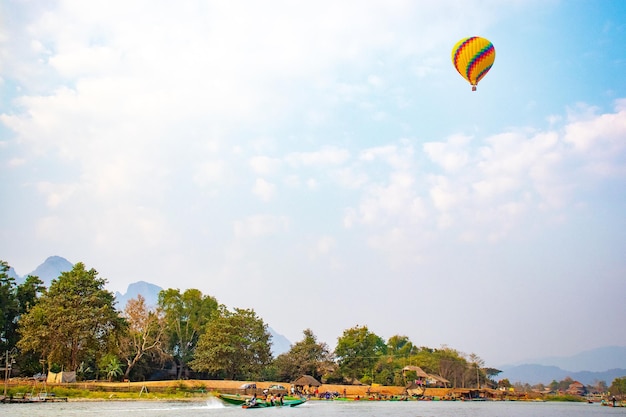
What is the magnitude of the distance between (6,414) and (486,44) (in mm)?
29403

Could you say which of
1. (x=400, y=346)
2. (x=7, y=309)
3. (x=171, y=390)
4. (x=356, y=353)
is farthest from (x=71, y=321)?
(x=400, y=346)

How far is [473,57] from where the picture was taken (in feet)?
97.2

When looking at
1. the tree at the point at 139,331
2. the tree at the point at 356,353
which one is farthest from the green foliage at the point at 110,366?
the tree at the point at 356,353

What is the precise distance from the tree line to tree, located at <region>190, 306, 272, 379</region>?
Answer: 0.09 m

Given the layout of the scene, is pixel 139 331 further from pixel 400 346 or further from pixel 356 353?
pixel 400 346

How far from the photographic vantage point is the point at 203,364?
47.5 m

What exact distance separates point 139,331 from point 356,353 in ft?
74.0

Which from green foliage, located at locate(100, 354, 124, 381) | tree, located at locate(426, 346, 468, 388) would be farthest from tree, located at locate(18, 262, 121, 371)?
tree, located at locate(426, 346, 468, 388)

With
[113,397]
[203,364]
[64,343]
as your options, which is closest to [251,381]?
[203,364]

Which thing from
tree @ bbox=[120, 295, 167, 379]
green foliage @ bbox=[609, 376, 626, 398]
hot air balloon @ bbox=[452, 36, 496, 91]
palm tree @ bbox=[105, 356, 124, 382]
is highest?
hot air balloon @ bbox=[452, 36, 496, 91]

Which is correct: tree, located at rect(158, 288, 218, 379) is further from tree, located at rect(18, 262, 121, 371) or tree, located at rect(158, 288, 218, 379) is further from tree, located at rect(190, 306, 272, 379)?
tree, located at rect(18, 262, 121, 371)

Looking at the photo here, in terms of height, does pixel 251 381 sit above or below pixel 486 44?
below

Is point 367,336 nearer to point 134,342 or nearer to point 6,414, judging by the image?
point 134,342

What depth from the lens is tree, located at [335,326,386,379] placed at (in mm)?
57000
